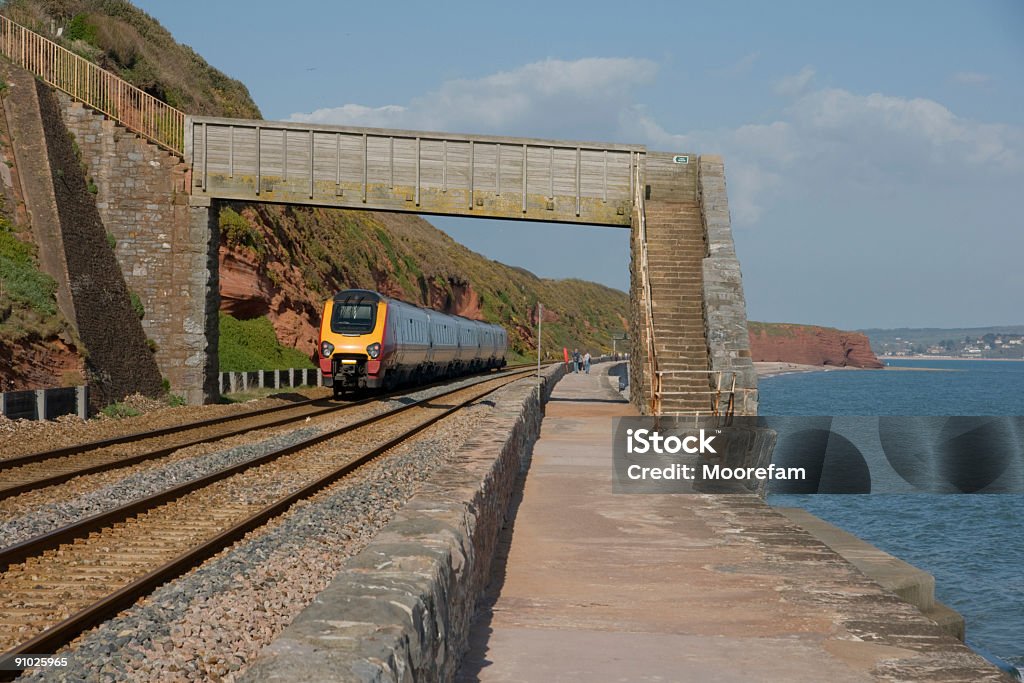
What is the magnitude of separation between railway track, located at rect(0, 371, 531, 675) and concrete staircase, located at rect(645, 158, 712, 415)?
9.29 m

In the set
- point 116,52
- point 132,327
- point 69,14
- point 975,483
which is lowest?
point 975,483

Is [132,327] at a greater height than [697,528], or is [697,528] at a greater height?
[132,327]

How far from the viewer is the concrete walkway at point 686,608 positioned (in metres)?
5.96

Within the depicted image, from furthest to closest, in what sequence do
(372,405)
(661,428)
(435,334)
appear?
(435,334), (372,405), (661,428)

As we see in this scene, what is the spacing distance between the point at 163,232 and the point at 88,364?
5.91 m

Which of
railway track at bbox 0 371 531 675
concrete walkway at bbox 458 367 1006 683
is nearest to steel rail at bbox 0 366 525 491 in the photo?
railway track at bbox 0 371 531 675

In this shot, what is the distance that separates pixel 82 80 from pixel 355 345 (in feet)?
34.8

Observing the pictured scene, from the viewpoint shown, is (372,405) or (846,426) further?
(846,426)

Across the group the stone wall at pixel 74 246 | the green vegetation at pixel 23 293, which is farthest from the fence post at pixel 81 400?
the stone wall at pixel 74 246

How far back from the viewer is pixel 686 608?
7387 mm

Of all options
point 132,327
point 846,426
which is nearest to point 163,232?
point 132,327

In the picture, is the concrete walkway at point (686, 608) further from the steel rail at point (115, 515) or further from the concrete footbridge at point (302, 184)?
the concrete footbridge at point (302, 184)

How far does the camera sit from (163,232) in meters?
28.4

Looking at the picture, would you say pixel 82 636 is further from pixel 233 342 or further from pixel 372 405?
pixel 233 342
